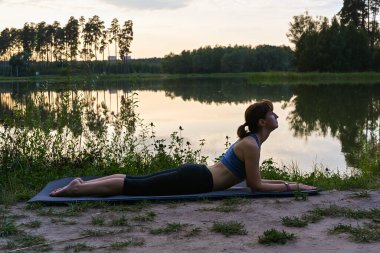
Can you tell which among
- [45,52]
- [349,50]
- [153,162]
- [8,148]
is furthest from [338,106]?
[45,52]

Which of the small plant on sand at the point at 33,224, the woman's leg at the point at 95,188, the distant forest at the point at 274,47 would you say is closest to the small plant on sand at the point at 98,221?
the small plant on sand at the point at 33,224

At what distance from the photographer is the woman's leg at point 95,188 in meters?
5.88

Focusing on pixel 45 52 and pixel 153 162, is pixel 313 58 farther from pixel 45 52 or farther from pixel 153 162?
pixel 153 162

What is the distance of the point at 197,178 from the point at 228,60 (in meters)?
90.5

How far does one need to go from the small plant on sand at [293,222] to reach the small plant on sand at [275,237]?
373 millimetres

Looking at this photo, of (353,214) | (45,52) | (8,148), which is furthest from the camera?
(45,52)

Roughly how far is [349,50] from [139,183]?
53938mm

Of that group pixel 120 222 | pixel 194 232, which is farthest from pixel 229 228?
pixel 120 222

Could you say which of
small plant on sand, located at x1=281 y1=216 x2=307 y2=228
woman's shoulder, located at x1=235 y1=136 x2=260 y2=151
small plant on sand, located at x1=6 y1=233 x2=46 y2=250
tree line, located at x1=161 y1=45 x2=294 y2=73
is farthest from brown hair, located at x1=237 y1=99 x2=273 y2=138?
tree line, located at x1=161 y1=45 x2=294 y2=73

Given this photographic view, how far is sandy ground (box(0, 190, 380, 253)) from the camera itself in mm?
4199

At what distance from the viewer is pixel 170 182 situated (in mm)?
5938

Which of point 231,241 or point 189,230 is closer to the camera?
point 231,241

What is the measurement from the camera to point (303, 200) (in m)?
5.81

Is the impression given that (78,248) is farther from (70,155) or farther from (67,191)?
(70,155)
